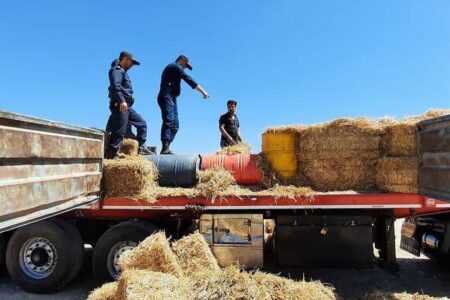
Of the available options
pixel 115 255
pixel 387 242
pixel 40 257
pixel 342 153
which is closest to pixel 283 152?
pixel 342 153

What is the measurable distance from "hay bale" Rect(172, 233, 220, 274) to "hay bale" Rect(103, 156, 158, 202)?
1.06 meters

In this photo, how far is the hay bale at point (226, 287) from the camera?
4.55m

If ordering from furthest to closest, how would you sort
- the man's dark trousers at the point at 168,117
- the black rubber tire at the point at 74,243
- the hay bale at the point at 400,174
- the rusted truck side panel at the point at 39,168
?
the man's dark trousers at the point at 168,117 → the black rubber tire at the point at 74,243 → the hay bale at the point at 400,174 → the rusted truck side panel at the point at 39,168

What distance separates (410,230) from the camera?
7703 millimetres

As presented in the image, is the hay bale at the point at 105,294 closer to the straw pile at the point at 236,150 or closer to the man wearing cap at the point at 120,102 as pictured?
the man wearing cap at the point at 120,102

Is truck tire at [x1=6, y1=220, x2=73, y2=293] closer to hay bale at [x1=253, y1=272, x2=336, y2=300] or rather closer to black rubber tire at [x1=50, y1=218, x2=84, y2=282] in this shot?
black rubber tire at [x1=50, y1=218, x2=84, y2=282]

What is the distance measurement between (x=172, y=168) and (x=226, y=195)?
3.51ft

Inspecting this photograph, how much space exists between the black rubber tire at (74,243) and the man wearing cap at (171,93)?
7.56 feet

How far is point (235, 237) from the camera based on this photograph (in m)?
6.71

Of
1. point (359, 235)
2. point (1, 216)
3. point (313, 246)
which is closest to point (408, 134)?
point (359, 235)

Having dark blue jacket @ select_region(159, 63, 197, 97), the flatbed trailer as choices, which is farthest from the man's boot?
the flatbed trailer

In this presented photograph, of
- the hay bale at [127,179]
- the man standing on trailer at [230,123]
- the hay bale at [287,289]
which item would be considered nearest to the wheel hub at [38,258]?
the hay bale at [127,179]

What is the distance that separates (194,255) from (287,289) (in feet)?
4.91

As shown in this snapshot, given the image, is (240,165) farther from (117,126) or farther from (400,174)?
(400,174)
